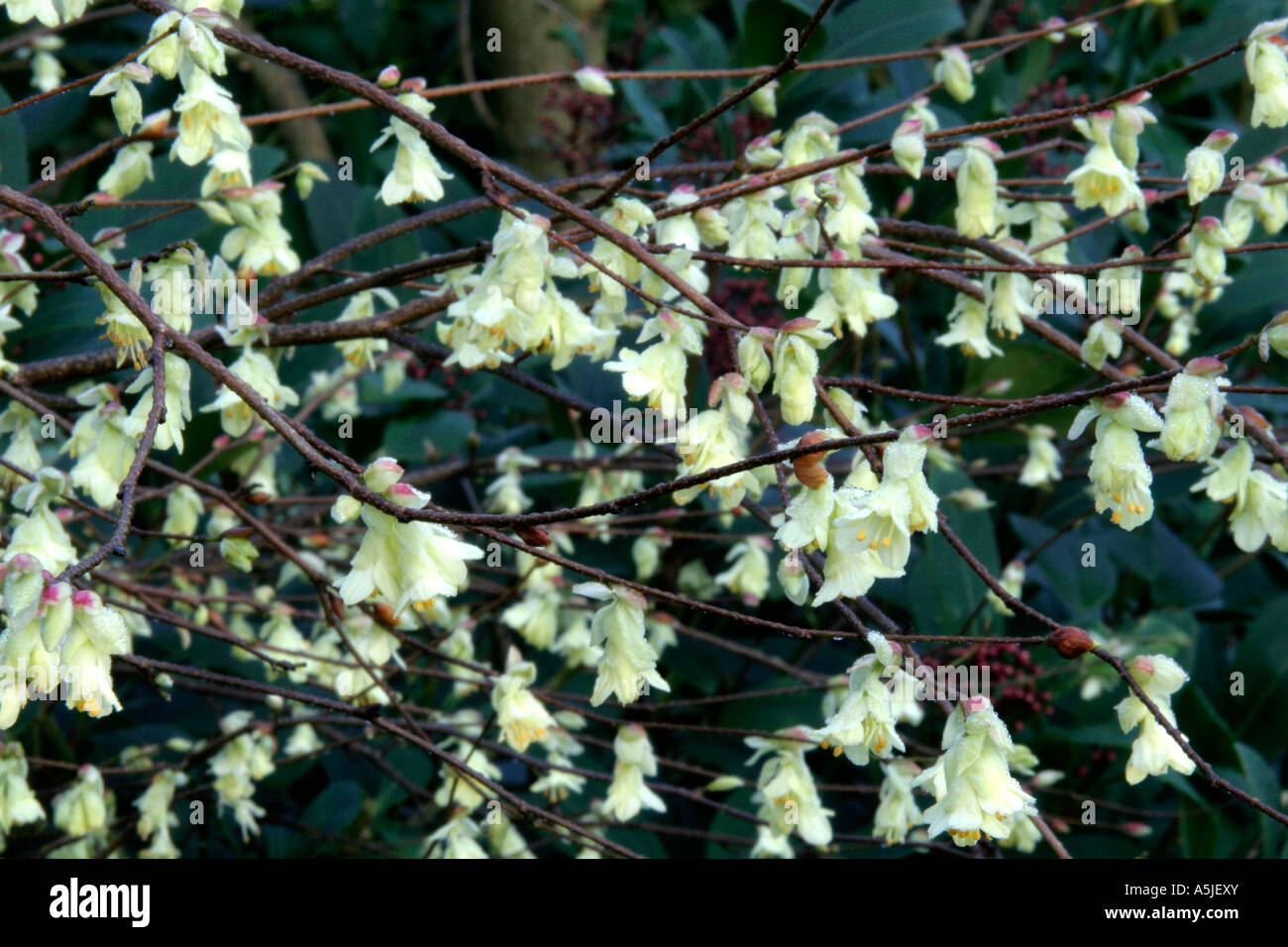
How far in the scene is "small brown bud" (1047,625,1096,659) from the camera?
0.97m

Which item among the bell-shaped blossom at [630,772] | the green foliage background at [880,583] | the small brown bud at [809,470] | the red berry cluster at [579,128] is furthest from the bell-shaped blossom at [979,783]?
the red berry cluster at [579,128]

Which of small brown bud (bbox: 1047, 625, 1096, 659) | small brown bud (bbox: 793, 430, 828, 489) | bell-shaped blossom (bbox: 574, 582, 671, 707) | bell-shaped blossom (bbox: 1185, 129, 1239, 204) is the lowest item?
small brown bud (bbox: 1047, 625, 1096, 659)

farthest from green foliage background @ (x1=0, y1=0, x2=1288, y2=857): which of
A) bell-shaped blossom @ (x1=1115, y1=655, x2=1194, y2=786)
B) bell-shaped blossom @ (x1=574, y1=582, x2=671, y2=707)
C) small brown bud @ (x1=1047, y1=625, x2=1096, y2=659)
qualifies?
small brown bud @ (x1=1047, y1=625, x2=1096, y2=659)

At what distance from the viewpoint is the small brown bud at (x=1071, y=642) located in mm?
966

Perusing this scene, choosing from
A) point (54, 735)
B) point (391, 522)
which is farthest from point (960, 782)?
point (54, 735)

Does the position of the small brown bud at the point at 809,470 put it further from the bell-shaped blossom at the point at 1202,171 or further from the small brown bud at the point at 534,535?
the bell-shaped blossom at the point at 1202,171

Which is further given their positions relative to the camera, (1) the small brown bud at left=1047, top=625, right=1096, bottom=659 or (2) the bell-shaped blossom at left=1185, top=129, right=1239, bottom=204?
(2) the bell-shaped blossom at left=1185, top=129, right=1239, bottom=204

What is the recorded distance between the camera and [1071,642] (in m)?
0.98

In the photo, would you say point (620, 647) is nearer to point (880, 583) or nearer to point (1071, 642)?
point (1071, 642)

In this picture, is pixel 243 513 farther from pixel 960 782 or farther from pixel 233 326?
pixel 960 782

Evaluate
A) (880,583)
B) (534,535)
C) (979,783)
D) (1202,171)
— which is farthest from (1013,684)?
(534,535)

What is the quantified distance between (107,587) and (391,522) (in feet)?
3.23

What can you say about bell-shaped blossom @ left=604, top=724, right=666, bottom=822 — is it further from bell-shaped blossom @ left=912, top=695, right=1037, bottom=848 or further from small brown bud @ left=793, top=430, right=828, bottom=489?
small brown bud @ left=793, top=430, right=828, bottom=489

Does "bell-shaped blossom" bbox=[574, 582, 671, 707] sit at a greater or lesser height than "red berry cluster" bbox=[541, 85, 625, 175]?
lesser
